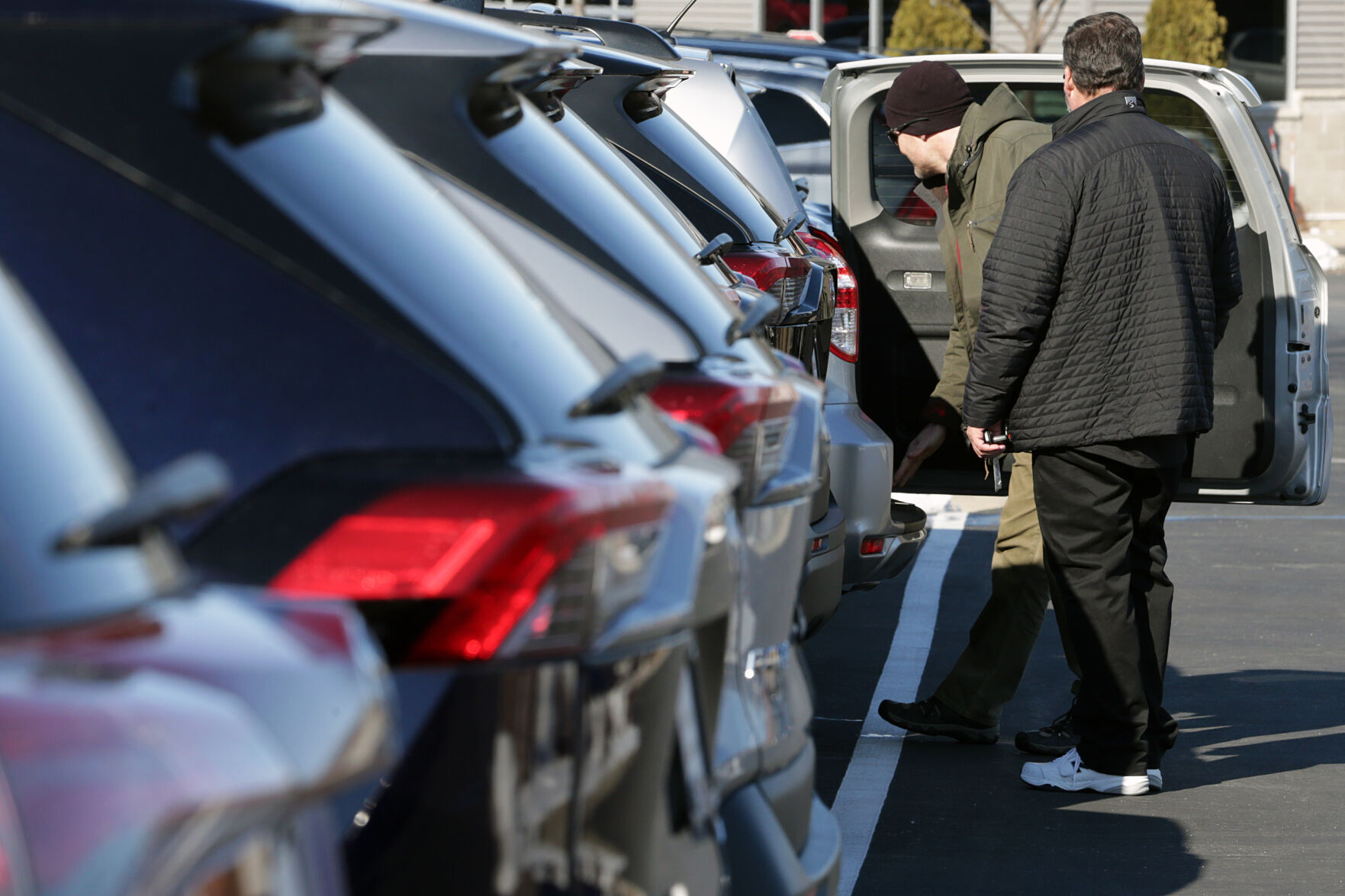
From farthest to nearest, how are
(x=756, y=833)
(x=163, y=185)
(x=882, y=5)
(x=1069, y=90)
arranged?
(x=882, y=5), (x=1069, y=90), (x=756, y=833), (x=163, y=185)

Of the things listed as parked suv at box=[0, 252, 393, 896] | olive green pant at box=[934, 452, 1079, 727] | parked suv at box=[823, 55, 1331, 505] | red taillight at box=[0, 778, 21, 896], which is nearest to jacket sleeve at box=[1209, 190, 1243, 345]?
olive green pant at box=[934, 452, 1079, 727]

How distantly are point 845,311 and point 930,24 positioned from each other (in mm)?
23077

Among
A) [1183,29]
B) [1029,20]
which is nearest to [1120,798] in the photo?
[1029,20]

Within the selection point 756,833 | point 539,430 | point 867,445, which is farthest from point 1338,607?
point 539,430

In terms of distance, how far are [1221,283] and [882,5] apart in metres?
26.2

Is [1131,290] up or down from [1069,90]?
down

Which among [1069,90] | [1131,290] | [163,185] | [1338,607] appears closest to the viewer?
[163,185]

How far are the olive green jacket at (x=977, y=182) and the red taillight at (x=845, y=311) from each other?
0.43 metres

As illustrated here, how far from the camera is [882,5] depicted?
30.7 metres

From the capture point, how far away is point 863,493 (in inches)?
233

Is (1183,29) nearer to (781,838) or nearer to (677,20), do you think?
(677,20)

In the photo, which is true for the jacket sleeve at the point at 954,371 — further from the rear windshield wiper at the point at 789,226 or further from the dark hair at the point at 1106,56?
the dark hair at the point at 1106,56

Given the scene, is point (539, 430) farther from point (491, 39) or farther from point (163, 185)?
point (491, 39)

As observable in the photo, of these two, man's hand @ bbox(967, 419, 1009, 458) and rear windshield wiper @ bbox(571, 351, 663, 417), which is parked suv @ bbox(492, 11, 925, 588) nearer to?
man's hand @ bbox(967, 419, 1009, 458)
